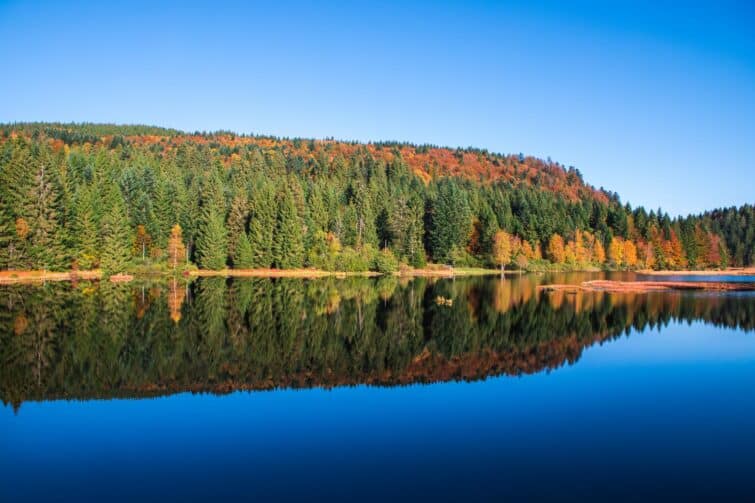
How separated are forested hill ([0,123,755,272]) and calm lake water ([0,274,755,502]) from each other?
3983cm

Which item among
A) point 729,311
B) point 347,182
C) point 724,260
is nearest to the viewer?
point 729,311

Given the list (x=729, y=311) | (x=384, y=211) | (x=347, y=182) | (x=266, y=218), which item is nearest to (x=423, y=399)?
(x=729, y=311)

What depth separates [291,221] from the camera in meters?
86.6

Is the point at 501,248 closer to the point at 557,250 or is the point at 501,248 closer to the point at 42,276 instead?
the point at 557,250

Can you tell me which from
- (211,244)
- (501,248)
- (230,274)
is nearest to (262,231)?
(211,244)

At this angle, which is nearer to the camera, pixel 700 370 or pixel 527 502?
pixel 527 502

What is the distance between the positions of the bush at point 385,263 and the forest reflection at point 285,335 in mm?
37925

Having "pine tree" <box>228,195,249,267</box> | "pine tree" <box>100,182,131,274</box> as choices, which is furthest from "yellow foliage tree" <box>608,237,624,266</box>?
"pine tree" <box>100,182,131,274</box>

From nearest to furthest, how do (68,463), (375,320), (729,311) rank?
(68,463), (375,320), (729,311)

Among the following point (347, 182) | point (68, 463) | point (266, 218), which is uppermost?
point (347, 182)

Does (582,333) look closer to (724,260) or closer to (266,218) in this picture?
(266,218)

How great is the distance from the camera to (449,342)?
28062 mm

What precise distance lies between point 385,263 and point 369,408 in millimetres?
72127

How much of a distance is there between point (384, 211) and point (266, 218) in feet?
81.7
